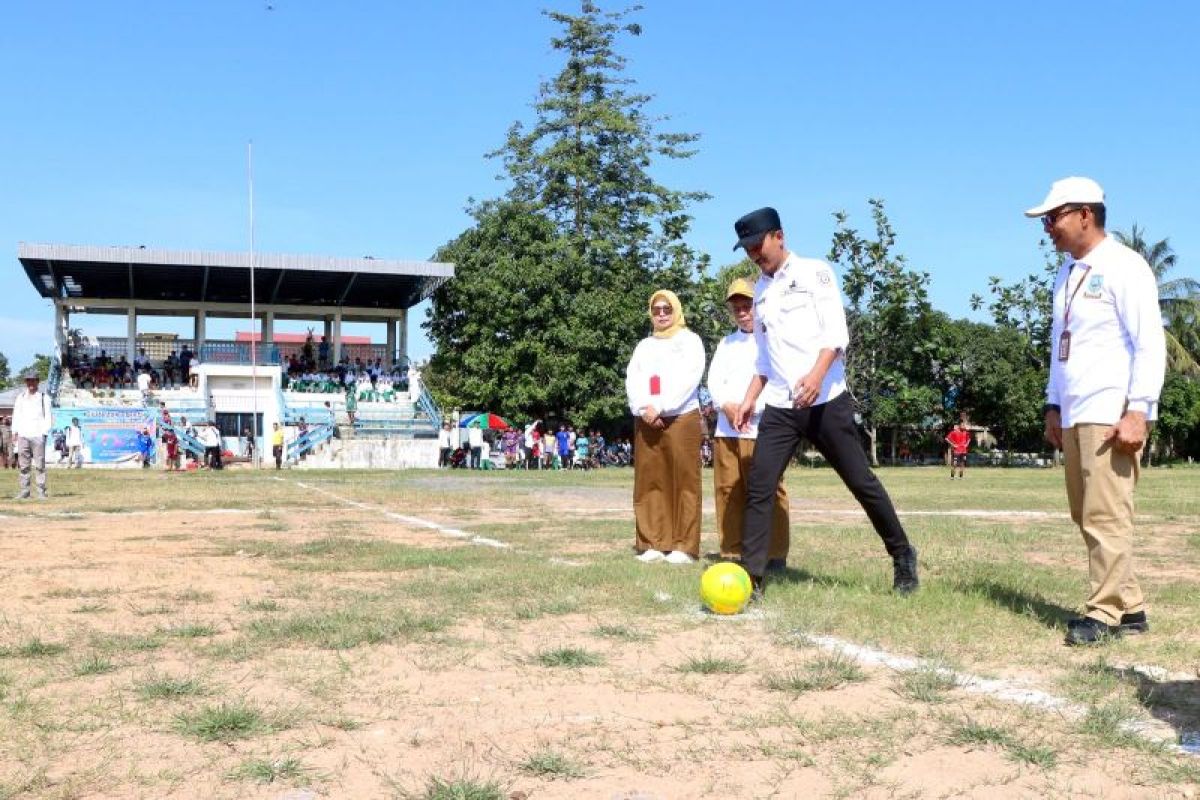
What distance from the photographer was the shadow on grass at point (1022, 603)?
5.33 meters

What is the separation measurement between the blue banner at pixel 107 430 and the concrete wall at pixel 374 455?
568 centimetres

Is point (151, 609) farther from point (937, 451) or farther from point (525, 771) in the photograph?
point (937, 451)

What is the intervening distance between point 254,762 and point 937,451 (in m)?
56.4

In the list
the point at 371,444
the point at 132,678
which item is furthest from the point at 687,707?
the point at 371,444

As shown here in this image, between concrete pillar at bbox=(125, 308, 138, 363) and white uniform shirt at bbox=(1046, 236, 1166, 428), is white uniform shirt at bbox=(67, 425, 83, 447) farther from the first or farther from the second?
white uniform shirt at bbox=(1046, 236, 1166, 428)

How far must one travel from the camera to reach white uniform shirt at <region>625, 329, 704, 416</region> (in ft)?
26.7

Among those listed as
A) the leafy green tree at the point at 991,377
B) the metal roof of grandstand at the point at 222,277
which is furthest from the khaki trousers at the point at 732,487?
the leafy green tree at the point at 991,377

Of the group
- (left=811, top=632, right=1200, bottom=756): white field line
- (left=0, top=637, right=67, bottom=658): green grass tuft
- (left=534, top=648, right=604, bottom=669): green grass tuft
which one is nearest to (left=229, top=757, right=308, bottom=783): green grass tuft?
(left=534, top=648, right=604, bottom=669): green grass tuft

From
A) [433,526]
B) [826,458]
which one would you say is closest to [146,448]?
[433,526]

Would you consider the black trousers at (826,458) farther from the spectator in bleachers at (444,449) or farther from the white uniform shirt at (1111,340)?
the spectator in bleachers at (444,449)

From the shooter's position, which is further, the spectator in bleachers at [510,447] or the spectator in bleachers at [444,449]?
the spectator in bleachers at [510,447]

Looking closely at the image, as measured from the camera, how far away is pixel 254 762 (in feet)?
10.2

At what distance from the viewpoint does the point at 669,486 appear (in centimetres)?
805

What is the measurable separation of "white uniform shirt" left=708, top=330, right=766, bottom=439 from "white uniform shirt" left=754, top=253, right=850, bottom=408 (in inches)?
55.8
